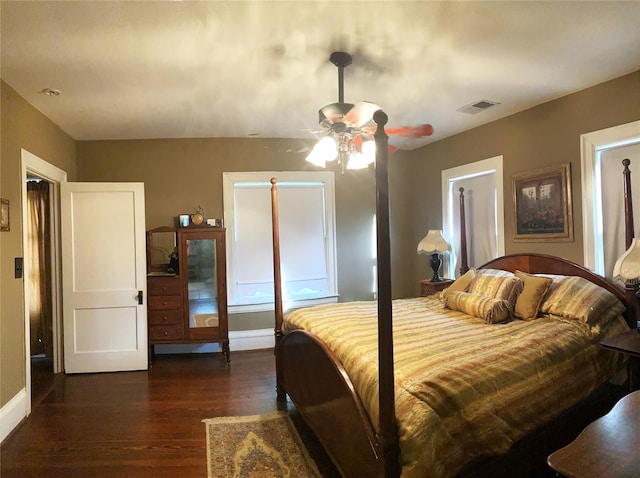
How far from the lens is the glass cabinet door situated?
13.6 ft

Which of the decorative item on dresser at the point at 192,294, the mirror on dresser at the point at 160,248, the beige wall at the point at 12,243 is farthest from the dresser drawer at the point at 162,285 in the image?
the beige wall at the point at 12,243

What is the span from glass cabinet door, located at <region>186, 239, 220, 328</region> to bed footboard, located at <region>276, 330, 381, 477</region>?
157cm

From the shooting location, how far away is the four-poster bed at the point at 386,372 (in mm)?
1471

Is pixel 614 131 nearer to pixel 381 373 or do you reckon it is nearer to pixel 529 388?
pixel 529 388

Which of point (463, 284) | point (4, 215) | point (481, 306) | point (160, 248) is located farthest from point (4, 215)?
point (463, 284)

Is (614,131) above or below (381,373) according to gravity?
above

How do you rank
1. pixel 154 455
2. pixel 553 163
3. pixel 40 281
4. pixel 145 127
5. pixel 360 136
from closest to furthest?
1. pixel 154 455
2. pixel 360 136
3. pixel 553 163
4. pixel 145 127
5. pixel 40 281

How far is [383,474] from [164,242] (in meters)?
3.69

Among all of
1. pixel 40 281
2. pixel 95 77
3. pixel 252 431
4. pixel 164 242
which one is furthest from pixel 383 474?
pixel 40 281

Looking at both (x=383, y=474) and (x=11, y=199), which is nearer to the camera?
(x=383, y=474)

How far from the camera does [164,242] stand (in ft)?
14.4

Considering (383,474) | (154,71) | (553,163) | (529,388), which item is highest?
(154,71)

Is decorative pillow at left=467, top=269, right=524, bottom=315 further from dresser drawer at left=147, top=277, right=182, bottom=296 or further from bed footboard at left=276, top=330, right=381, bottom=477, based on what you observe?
dresser drawer at left=147, top=277, right=182, bottom=296

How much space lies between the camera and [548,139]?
3.43 metres
